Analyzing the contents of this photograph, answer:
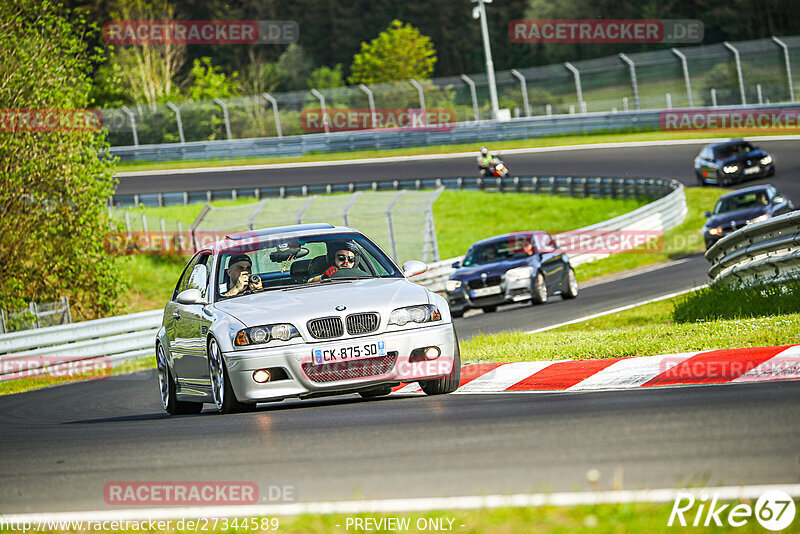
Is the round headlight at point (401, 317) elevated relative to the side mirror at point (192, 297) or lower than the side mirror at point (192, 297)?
lower

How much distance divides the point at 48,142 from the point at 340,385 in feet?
58.6

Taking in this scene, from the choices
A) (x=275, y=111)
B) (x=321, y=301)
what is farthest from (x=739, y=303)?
(x=275, y=111)

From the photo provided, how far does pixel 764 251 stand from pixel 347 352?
18.4 feet

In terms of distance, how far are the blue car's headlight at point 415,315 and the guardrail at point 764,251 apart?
4316 mm

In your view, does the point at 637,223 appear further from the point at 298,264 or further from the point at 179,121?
the point at 179,121

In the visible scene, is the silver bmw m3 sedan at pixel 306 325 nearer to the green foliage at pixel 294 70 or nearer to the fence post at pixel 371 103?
the fence post at pixel 371 103

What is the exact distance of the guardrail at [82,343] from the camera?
1855 cm

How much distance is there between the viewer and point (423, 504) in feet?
15.0

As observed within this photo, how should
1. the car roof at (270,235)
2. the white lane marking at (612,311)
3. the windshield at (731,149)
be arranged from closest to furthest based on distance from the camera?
1. the car roof at (270,235)
2. the white lane marking at (612,311)
3. the windshield at (731,149)

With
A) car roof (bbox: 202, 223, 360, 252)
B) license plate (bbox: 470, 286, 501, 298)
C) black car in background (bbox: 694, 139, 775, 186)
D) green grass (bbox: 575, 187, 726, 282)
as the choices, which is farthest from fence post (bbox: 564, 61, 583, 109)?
car roof (bbox: 202, 223, 360, 252)

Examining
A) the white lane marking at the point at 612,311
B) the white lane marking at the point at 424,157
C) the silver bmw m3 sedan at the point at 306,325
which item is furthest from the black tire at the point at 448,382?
the white lane marking at the point at 424,157

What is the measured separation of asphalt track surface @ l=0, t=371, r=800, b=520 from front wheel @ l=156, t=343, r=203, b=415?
152 cm

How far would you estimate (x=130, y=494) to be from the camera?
547 cm

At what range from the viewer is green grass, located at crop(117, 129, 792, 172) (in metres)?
47.7
